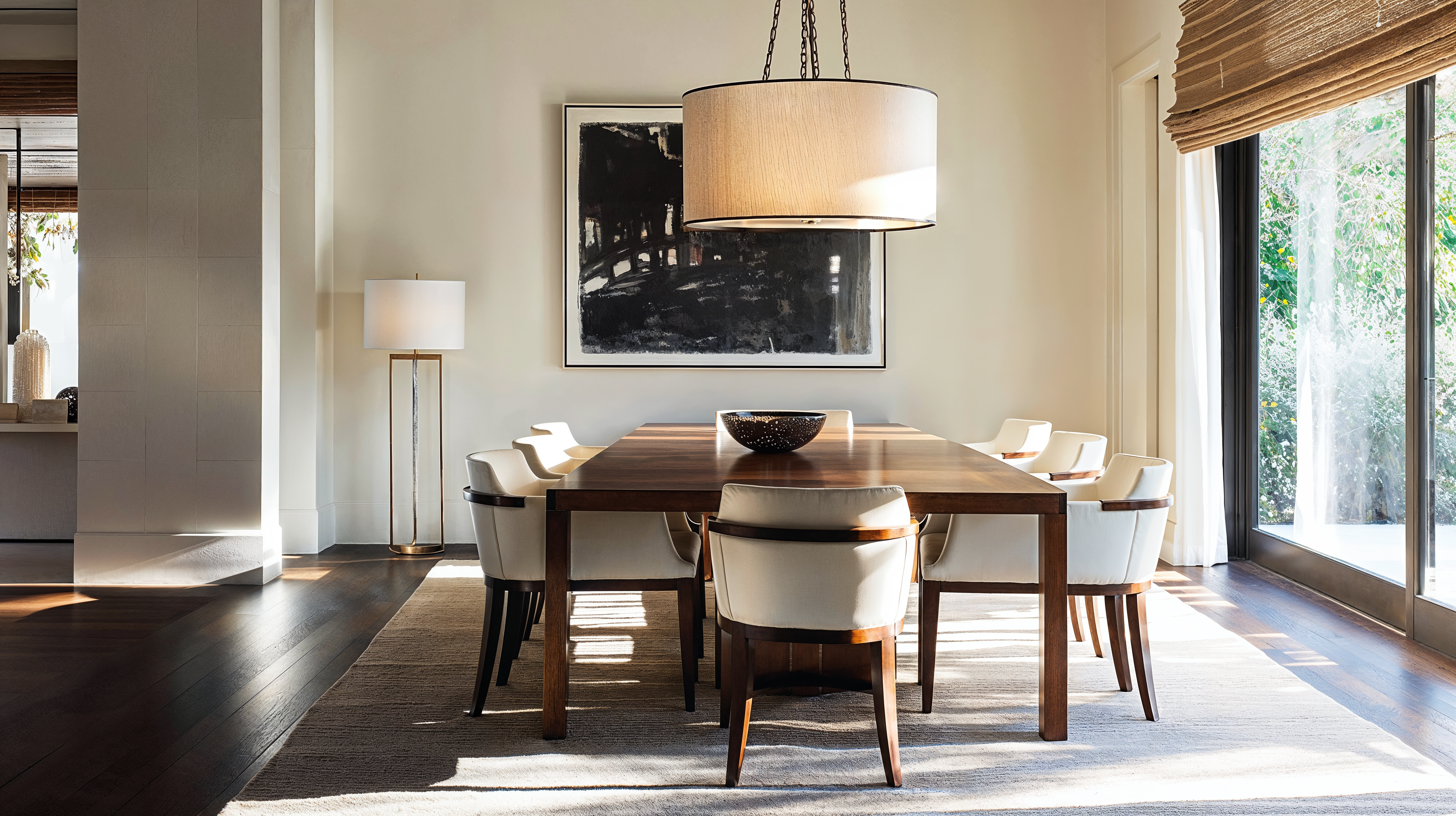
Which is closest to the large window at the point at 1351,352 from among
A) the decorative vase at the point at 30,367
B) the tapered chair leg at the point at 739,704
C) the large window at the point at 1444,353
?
the large window at the point at 1444,353

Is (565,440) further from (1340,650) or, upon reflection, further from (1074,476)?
(1340,650)

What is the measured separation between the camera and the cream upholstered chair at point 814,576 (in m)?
2.37

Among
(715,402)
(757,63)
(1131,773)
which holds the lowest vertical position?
(1131,773)

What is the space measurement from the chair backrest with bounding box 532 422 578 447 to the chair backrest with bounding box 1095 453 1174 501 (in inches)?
90.0

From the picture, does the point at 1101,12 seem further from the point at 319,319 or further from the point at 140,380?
the point at 140,380

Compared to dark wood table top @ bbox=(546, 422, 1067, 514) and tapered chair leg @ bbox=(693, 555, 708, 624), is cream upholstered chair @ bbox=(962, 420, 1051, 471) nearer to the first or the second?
dark wood table top @ bbox=(546, 422, 1067, 514)

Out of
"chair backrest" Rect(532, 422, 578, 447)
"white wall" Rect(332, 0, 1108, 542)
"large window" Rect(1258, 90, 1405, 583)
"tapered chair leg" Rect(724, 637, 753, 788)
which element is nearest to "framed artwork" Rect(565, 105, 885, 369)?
"white wall" Rect(332, 0, 1108, 542)

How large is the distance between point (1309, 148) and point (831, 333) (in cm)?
258

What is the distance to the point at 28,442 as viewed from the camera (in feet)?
19.9

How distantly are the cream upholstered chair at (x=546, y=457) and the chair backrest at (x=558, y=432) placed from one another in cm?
10

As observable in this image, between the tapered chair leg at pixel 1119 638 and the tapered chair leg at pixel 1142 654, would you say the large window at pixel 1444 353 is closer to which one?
the tapered chair leg at pixel 1119 638

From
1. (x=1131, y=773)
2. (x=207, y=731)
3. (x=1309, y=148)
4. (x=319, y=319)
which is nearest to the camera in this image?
(x=1131, y=773)

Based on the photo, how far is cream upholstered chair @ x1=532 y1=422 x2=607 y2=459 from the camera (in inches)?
178

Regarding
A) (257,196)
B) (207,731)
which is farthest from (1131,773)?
(257,196)
